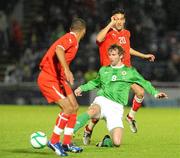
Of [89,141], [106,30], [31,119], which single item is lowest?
[31,119]

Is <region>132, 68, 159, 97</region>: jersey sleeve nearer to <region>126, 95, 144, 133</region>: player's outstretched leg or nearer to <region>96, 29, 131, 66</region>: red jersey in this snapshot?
<region>96, 29, 131, 66</region>: red jersey

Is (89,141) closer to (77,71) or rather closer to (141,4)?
(77,71)

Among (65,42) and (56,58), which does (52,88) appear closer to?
(56,58)

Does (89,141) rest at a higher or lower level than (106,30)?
lower

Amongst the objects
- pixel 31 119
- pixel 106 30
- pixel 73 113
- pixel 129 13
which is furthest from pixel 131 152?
pixel 129 13

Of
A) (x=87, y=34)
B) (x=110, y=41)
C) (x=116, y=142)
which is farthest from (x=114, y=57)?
(x=87, y=34)

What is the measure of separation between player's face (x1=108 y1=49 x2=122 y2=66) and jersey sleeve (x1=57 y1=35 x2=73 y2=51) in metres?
1.03

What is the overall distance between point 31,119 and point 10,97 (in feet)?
23.0

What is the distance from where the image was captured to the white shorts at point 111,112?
10.4 meters

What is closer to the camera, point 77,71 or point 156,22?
point 77,71

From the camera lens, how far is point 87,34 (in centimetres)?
2634

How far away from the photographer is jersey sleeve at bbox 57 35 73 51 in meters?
9.27

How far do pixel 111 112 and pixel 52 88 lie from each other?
1.42 m

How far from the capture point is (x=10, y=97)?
23.6 meters
